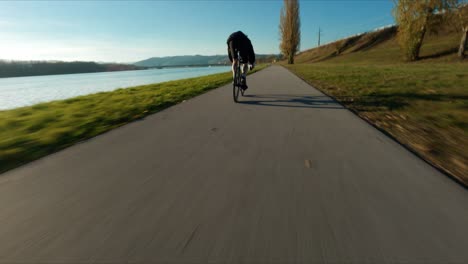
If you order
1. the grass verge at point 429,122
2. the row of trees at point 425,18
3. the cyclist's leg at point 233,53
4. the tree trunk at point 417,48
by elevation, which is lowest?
the grass verge at point 429,122

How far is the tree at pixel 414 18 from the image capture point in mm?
30109

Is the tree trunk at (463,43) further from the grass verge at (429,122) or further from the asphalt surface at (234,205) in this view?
the asphalt surface at (234,205)

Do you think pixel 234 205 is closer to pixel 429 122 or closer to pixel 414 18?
pixel 429 122

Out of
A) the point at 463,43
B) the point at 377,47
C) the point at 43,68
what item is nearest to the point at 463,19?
the point at 463,43

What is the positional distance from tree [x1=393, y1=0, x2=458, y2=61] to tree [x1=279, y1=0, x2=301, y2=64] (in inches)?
936

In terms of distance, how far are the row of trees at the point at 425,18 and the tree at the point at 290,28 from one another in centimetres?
2404

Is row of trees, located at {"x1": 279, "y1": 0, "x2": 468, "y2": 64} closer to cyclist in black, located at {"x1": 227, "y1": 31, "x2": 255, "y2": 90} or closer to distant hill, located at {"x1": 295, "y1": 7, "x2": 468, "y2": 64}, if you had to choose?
distant hill, located at {"x1": 295, "y1": 7, "x2": 468, "y2": 64}

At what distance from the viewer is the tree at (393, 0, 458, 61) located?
30.1 metres

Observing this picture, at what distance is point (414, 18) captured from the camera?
106ft

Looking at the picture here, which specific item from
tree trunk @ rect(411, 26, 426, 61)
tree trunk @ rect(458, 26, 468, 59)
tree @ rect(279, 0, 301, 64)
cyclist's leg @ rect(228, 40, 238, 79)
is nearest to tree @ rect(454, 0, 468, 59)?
tree trunk @ rect(458, 26, 468, 59)

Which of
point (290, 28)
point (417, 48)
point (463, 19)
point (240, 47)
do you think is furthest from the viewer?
point (290, 28)

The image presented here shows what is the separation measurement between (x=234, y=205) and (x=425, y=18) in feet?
134

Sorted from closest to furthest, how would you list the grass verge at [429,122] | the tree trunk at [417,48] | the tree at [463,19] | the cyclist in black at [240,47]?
the grass verge at [429,122], the cyclist in black at [240,47], the tree at [463,19], the tree trunk at [417,48]

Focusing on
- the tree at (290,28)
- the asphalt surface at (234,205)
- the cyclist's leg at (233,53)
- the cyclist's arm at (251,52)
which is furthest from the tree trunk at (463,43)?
the asphalt surface at (234,205)
